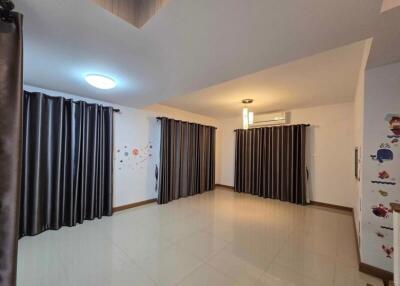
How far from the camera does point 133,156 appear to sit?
12.8 ft

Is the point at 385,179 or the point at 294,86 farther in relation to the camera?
the point at 294,86

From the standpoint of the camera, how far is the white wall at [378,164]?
1.78 meters

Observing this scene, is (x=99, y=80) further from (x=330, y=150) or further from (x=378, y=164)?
(x=330, y=150)

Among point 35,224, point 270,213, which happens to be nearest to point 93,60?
point 35,224

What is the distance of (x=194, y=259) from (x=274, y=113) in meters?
3.79

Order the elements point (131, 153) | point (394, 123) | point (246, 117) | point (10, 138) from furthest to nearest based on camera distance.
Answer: point (131, 153) → point (246, 117) → point (394, 123) → point (10, 138)

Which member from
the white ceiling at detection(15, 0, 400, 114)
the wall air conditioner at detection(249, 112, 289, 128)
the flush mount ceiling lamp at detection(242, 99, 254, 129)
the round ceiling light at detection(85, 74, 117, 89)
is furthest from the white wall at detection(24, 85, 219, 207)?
the wall air conditioner at detection(249, 112, 289, 128)

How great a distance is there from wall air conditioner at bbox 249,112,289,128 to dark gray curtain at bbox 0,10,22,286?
180 inches

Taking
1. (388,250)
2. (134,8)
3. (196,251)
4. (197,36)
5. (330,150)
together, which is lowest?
(196,251)

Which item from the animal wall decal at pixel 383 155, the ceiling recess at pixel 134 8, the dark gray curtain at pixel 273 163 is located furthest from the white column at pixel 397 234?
the dark gray curtain at pixel 273 163

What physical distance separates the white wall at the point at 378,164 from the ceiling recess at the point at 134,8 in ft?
7.21

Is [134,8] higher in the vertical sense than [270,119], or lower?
higher

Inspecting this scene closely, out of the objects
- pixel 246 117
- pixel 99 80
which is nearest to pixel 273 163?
pixel 246 117

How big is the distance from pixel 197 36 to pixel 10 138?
1381 millimetres
